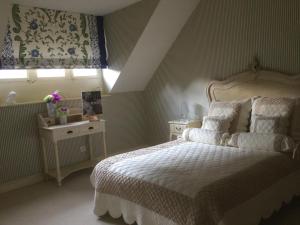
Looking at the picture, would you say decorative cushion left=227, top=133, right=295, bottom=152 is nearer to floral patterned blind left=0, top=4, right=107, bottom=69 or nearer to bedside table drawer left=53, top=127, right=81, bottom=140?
bedside table drawer left=53, top=127, right=81, bottom=140

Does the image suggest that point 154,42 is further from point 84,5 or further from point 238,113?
point 238,113

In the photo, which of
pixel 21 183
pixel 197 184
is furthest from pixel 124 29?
pixel 197 184

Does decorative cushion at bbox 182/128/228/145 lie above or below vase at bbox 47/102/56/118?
below

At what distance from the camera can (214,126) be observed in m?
3.21

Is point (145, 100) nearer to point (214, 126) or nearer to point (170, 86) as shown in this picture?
point (170, 86)

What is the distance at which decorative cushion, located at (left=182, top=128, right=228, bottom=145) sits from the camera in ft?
10.1

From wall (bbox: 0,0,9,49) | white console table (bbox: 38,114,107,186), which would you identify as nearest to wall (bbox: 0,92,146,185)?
white console table (bbox: 38,114,107,186)

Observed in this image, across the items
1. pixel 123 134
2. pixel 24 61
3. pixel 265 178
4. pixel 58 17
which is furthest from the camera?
pixel 123 134

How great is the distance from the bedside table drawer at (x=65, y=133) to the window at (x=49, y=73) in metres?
0.95

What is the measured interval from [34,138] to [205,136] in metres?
2.26

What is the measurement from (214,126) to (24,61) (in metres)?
2.53

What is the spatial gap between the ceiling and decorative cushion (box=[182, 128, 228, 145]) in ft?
6.54

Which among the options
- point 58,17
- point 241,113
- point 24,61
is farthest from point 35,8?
point 241,113

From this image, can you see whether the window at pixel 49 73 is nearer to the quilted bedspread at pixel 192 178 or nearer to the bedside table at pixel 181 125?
the bedside table at pixel 181 125
